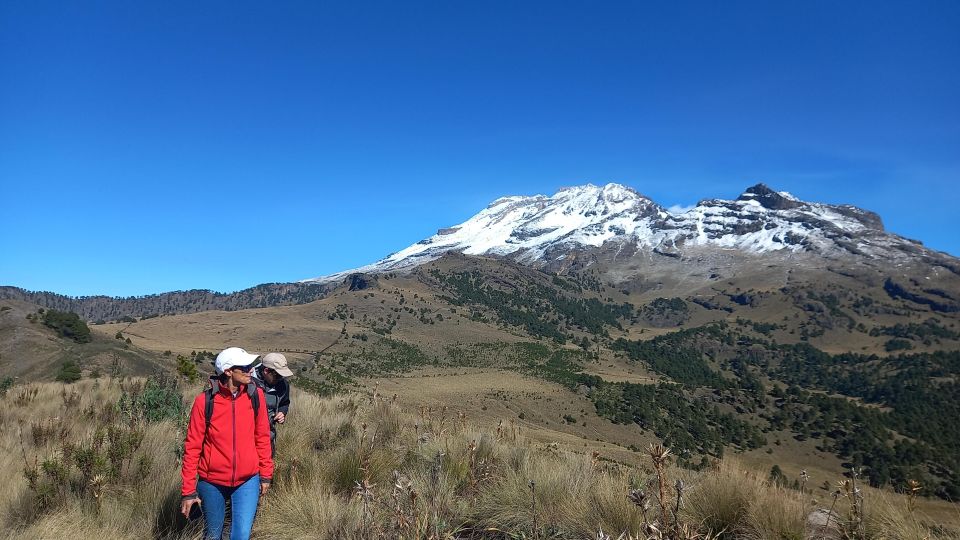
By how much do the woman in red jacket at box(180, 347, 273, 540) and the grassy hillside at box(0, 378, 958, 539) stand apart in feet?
1.26

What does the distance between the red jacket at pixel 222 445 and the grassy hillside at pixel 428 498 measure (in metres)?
0.54

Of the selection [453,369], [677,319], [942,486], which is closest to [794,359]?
[677,319]

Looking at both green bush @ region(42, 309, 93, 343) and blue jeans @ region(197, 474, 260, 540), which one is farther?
green bush @ region(42, 309, 93, 343)

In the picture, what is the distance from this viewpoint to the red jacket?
426 centimetres

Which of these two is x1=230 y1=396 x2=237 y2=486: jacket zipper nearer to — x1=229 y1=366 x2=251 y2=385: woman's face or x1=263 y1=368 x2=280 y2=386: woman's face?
x1=229 y1=366 x2=251 y2=385: woman's face

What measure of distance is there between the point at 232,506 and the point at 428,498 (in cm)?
169

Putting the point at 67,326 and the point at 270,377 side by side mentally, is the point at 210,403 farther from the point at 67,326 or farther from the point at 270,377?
the point at 67,326

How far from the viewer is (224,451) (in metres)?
4.30

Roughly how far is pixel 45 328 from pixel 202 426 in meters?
40.5

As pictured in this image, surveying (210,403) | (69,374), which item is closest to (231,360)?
(210,403)

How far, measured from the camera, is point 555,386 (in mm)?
73375

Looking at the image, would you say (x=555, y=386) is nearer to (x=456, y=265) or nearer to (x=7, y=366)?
(x=7, y=366)

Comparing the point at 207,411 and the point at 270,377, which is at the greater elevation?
the point at 270,377

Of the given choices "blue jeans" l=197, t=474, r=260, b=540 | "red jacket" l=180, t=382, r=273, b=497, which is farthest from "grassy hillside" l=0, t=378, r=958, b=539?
"red jacket" l=180, t=382, r=273, b=497
